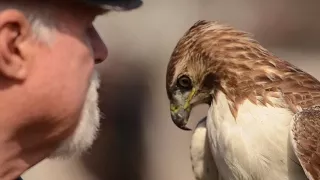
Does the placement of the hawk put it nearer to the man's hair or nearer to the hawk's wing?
the hawk's wing

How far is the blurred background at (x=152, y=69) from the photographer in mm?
1524

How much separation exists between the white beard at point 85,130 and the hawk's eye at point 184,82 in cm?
30

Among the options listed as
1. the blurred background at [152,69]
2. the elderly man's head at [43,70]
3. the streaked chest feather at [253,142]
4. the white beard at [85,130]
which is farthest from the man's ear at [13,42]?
the blurred background at [152,69]

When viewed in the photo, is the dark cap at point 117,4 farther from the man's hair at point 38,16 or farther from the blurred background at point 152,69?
the blurred background at point 152,69

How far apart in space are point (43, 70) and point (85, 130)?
0.40ft

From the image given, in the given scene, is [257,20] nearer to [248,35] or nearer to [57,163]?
[248,35]

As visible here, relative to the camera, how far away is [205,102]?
1.17 m

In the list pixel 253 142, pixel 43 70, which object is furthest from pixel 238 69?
pixel 43 70

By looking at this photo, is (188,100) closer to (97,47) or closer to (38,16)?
(97,47)

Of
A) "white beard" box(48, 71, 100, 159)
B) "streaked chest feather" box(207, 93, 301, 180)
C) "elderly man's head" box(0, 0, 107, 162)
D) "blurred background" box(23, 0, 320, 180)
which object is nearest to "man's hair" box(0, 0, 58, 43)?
"elderly man's head" box(0, 0, 107, 162)

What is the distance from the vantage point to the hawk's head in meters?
1.10

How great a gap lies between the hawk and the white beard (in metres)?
0.29

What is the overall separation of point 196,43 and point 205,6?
42 centimetres

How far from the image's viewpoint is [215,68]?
44.4 inches
